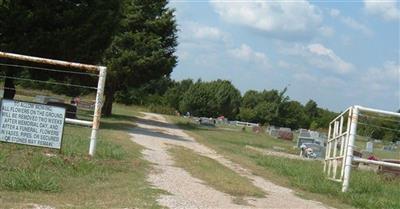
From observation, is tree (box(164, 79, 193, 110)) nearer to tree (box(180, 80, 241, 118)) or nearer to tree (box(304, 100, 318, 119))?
tree (box(180, 80, 241, 118))

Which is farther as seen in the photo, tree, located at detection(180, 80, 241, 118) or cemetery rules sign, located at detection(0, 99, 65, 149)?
tree, located at detection(180, 80, 241, 118)

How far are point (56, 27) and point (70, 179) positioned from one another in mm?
18006

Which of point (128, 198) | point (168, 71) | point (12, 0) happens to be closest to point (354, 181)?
point (128, 198)

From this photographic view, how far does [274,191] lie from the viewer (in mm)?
12109

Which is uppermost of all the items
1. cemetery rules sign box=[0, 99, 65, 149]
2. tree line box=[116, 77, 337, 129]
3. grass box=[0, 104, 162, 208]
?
tree line box=[116, 77, 337, 129]

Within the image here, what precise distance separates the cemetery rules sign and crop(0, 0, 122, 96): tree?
14.1 meters

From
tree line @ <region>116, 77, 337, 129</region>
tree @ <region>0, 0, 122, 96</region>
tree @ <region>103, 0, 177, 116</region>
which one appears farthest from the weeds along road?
tree line @ <region>116, 77, 337, 129</region>

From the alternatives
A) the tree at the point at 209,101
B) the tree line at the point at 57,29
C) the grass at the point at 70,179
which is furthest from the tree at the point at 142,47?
the tree at the point at 209,101

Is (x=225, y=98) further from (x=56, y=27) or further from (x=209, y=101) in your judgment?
(x=56, y=27)

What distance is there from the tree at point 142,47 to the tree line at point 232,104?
5162 centimetres

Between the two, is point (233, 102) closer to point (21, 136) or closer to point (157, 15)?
point (157, 15)

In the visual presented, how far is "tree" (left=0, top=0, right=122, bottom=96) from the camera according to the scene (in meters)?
26.1

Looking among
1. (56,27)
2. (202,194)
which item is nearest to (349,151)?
(202,194)

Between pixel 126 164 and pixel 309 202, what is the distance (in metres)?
4.29
